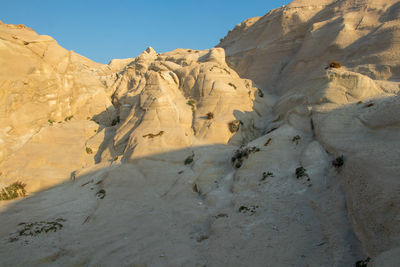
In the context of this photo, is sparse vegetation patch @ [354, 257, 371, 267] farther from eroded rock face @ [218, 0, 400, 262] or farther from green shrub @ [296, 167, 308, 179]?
green shrub @ [296, 167, 308, 179]

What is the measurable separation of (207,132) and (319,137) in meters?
10.3

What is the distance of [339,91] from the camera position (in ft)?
54.3

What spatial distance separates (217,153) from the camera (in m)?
17.4

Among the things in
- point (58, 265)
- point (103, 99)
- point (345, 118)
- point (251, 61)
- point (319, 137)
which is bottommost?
point (58, 265)

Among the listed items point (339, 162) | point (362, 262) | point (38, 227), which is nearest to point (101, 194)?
point (38, 227)

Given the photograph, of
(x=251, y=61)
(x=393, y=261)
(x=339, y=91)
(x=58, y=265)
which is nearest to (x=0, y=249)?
(x=58, y=265)

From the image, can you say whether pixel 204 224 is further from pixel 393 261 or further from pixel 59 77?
pixel 59 77

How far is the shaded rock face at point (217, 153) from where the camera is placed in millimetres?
7215

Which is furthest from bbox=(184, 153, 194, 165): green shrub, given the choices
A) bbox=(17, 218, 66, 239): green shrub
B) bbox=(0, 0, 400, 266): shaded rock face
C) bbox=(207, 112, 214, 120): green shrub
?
bbox=(17, 218, 66, 239): green shrub

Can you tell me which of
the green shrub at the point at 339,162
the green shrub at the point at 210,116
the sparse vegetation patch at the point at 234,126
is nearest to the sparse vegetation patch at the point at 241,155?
the green shrub at the point at 339,162

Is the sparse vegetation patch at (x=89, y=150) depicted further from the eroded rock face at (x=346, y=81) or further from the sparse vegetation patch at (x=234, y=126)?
the eroded rock face at (x=346, y=81)

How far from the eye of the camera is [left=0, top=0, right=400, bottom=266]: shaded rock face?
7.21 m

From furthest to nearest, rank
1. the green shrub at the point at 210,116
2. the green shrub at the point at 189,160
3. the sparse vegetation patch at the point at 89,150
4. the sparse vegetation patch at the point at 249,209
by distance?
1. the sparse vegetation patch at the point at 89,150
2. the green shrub at the point at 210,116
3. the green shrub at the point at 189,160
4. the sparse vegetation patch at the point at 249,209

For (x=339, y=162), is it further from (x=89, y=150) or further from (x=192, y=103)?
(x=89, y=150)
